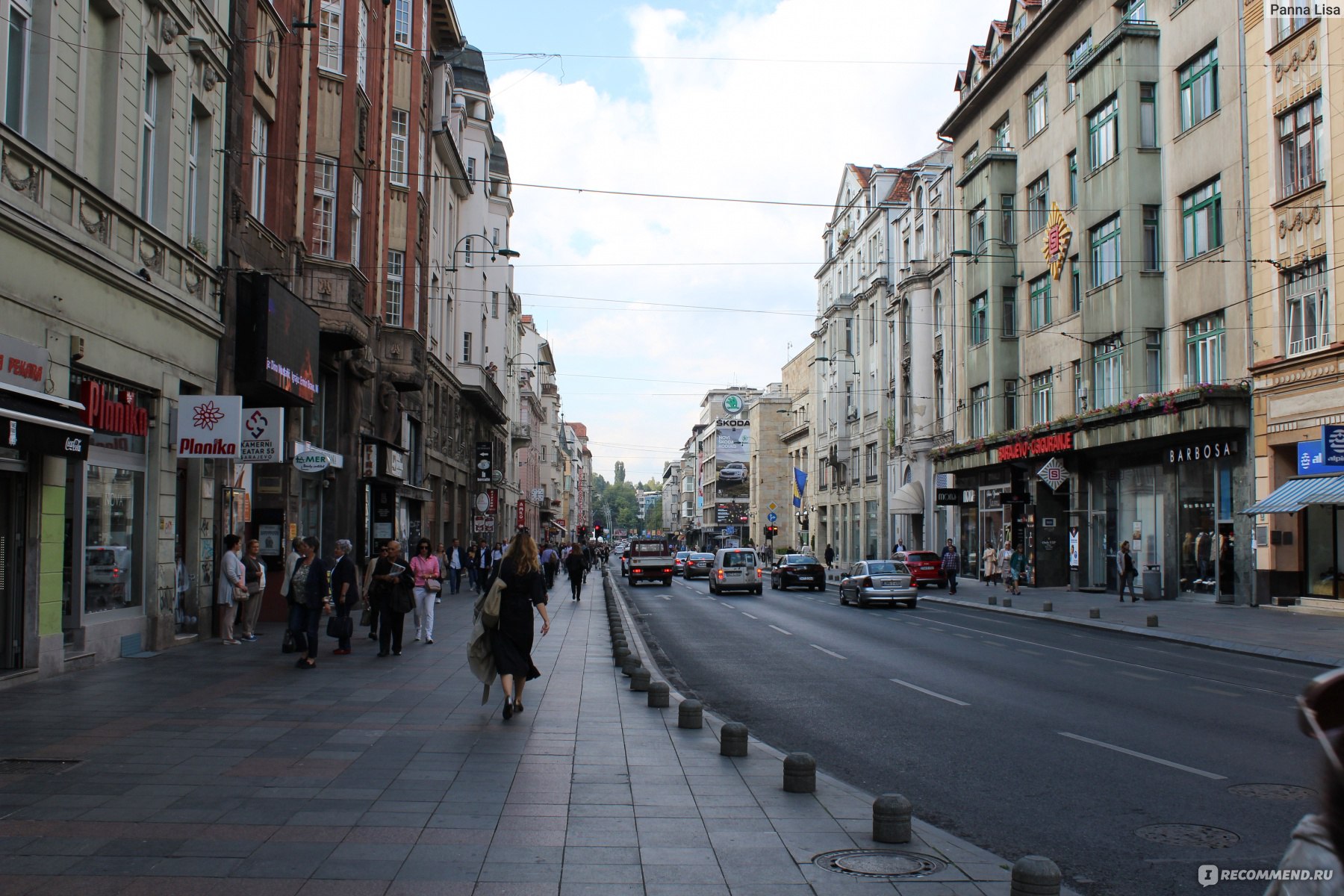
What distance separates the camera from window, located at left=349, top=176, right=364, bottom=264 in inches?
1040

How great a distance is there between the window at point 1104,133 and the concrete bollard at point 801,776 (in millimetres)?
30381

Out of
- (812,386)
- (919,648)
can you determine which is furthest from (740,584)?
(812,386)

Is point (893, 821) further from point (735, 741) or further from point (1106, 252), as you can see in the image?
point (1106, 252)

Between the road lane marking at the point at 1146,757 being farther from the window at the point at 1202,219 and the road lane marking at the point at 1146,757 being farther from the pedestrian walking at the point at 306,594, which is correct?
the window at the point at 1202,219

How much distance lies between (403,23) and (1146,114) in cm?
2312

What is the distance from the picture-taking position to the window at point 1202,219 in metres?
28.8

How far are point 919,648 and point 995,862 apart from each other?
13817 mm

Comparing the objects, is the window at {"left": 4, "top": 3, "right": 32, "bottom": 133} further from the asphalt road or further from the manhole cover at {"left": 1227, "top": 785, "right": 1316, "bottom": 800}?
the manhole cover at {"left": 1227, "top": 785, "right": 1316, "bottom": 800}

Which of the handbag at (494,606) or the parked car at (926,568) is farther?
the parked car at (926,568)

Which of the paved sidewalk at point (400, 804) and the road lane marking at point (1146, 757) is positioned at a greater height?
the paved sidewalk at point (400, 804)

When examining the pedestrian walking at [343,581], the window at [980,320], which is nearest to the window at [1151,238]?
the window at [980,320]

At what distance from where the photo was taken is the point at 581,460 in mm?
176375

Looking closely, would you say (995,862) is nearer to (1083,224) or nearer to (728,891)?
(728,891)

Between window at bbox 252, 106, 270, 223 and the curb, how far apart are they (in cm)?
1965
